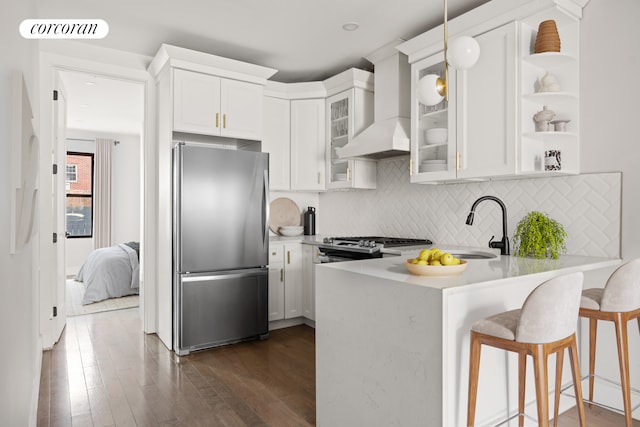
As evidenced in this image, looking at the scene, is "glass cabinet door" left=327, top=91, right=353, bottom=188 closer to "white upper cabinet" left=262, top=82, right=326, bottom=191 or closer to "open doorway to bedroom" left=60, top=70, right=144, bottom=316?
"white upper cabinet" left=262, top=82, right=326, bottom=191

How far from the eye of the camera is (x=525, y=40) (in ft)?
8.62

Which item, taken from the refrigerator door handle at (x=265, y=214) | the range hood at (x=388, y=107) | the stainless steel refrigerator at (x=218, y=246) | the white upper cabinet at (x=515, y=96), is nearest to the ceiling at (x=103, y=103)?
the stainless steel refrigerator at (x=218, y=246)

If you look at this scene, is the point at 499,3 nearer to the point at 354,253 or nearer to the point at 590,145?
the point at 590,145

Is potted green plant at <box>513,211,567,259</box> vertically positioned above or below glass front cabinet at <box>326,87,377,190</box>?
below

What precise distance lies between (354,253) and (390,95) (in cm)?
144

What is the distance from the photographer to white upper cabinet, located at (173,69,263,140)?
3.60m

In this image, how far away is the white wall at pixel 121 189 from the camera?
7.75 metres

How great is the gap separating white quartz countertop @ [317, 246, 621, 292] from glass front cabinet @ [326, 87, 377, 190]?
1791 mm

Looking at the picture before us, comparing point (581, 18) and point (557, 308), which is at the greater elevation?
point (581, 18)

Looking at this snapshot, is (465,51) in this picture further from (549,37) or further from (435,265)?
(549,37)

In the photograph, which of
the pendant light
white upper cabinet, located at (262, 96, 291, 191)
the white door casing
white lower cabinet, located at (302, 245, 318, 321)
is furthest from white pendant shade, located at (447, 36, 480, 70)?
the white door casing

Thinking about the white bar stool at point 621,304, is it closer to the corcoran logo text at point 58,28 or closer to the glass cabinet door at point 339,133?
the corcoran logo text at point 58,28

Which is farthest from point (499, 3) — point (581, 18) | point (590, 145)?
point (590, 145)

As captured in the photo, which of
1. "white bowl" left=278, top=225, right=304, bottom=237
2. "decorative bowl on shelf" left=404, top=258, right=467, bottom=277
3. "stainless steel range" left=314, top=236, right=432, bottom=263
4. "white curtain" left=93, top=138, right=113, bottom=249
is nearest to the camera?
"decorative bowl on shelf" left=404, top=258, right=467, bottom=277
